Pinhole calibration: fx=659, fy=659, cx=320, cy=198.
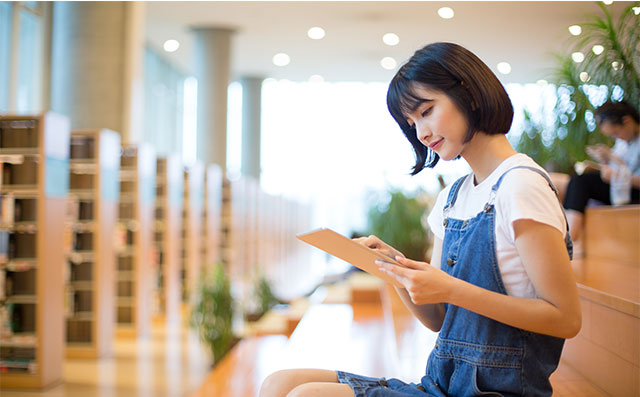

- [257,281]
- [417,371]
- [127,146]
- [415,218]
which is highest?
[127,146]

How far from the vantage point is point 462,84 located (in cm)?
123

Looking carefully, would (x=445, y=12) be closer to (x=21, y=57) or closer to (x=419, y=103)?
(x=419, y=103)

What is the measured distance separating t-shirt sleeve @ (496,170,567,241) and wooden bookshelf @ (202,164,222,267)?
357 inches

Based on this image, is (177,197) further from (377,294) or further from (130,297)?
(377,294)

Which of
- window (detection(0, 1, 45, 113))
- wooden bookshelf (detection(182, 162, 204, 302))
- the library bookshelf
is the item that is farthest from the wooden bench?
window (detection(0, 1, 45, 113))

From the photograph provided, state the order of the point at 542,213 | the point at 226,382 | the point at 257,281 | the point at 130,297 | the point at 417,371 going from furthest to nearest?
the point at 257,281 → the point at 130,297 → the point at 226,382 → the point at 417,371 → the point at 542,213

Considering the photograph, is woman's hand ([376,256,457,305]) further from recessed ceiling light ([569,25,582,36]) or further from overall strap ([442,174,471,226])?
recessed ceiling light ([569,25,582,36])

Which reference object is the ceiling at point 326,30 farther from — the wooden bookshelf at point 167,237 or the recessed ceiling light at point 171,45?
the wooden bookshelf at point 167,237

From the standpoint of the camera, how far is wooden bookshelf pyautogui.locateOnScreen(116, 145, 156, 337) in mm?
7098

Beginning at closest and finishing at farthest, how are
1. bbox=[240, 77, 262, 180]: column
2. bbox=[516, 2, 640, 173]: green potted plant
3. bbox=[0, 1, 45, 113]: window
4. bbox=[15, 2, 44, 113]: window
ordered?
bbox=[516, 2, 640, 173]: green potted plant → bbox=[0, 1, 45, 113]: window → bbox=[15, 2, 44, 113]: window → bbox=[240, 77, 262, 180]: column

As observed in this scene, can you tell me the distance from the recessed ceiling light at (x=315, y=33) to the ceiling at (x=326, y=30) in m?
0.11

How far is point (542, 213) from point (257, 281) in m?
7.65

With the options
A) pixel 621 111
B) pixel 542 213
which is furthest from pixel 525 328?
pixel 621 111

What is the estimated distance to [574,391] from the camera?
1732 mm
